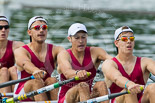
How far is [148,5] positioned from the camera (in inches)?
1267

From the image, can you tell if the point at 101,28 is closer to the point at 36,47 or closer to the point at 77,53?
the point at 36,47

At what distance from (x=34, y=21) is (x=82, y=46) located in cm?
119

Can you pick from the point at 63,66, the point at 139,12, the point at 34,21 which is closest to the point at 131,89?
the point at 63,66

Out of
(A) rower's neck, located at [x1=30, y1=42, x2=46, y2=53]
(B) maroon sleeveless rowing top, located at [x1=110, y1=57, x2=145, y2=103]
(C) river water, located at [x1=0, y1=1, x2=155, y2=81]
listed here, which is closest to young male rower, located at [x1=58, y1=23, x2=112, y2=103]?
(B) maroon sleeveless rowing top, located at [x1=110, y1=57, x2=145, y2=103]

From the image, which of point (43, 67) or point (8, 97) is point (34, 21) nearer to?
point (43, 67)

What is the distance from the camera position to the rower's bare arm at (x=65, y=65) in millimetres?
7289

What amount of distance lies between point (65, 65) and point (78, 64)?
31 centimetres

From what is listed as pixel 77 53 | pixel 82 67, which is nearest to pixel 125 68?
pixel 82 67

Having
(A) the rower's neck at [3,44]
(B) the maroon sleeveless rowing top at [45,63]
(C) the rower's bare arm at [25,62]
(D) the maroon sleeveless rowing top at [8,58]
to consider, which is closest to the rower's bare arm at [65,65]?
(B) the maroon sleeveless rowing top at [45,63]

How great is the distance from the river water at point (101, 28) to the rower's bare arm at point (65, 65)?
3472 mm

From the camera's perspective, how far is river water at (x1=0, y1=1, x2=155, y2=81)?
14.9m

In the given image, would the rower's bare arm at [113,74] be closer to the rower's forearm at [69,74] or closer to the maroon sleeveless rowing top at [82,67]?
the rower's forearm at [69,74]

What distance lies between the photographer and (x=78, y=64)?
7.65 metres

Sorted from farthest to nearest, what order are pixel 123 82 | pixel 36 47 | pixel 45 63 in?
pixel 36 47 < pixel 45 63 < pixel 123 82
